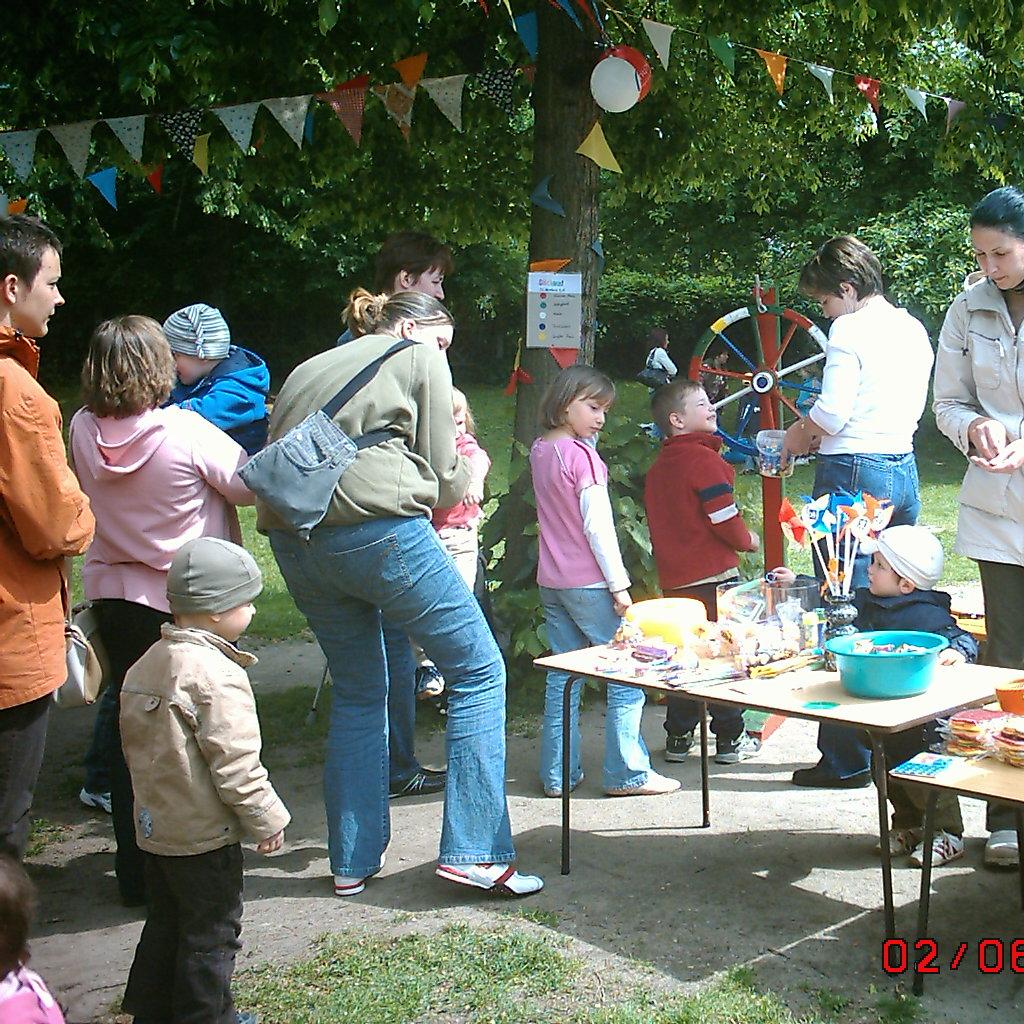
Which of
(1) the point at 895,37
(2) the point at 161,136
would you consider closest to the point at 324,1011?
(2) the point at 161,136

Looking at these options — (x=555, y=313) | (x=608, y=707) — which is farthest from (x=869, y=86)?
(x=608, y=707)

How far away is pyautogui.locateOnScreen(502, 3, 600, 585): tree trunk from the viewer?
691cm

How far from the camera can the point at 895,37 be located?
8891 mm

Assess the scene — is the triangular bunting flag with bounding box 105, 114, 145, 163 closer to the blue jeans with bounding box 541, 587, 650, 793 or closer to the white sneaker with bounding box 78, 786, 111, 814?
the white sneaker with bounding box 78, 786, 111, 814

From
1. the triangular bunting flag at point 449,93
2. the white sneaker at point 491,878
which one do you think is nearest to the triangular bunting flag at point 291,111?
the triangular bunting flag at point 449,93

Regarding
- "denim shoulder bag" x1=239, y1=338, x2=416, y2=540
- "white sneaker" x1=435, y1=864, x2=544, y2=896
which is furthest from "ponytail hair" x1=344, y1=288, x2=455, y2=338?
"white sneaker" x1=435, y1=864, x2=544, y2=896

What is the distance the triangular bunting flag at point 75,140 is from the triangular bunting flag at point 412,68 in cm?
166

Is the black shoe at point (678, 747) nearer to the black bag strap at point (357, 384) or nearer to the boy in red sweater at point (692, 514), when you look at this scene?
the boy in red sweater at point (692, 514)

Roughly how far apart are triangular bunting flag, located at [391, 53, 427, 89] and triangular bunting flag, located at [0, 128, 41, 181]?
194 cm

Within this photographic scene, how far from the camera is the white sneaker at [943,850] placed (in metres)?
4.24

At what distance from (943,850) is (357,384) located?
2.35 metres

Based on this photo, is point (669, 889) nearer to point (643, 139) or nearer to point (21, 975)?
point (21, 975)

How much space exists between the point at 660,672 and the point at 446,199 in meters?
6.02

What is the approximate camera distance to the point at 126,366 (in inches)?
159
